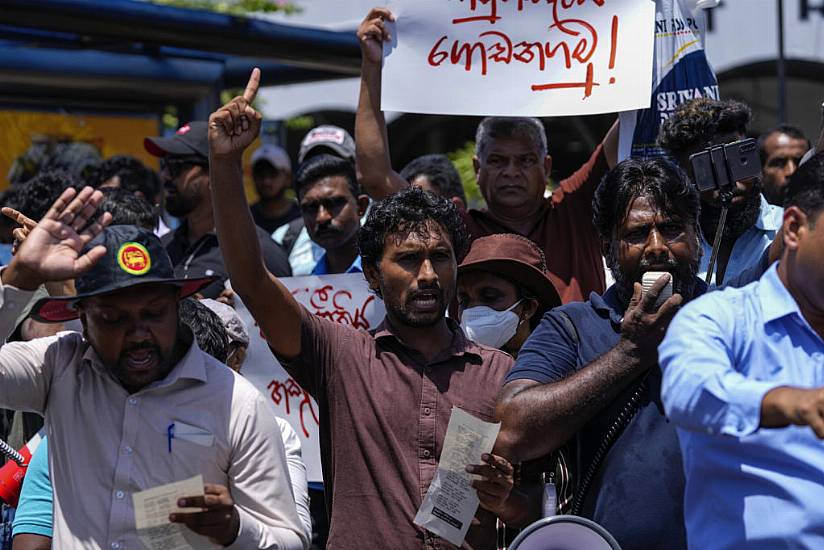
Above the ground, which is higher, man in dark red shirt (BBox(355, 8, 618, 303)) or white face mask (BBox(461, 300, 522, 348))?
man in dark red shirt (BBox(355, 8, 618, 303))

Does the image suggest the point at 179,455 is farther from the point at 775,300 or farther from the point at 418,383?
the point at 775,300

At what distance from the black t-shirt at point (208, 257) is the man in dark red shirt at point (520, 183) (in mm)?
939

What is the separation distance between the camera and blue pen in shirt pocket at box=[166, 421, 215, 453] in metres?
3.39

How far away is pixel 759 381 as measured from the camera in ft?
8.63

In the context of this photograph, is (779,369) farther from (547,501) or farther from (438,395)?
(438,395)

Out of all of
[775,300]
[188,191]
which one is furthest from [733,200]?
[188,191]

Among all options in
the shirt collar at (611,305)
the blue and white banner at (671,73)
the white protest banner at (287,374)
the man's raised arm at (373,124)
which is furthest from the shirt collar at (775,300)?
the white protest banner at (287,374)

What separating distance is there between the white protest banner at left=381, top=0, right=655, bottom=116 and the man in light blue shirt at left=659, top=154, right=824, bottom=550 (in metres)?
2.18

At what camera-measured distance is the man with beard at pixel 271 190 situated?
866cm

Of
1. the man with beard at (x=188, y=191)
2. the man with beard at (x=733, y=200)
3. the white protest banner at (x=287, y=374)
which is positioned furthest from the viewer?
the man with beard at (x=188, y=191)

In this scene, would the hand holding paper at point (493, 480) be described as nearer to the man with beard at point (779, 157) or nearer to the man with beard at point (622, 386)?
the man with beard at point (622, 386)

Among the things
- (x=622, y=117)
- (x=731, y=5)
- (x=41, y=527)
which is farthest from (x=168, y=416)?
(x=731, y=5)

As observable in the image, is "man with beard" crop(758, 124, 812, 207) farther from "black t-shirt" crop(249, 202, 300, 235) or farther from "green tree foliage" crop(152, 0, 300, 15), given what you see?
"green tree foliage" crop(152, 0, 300, 15)

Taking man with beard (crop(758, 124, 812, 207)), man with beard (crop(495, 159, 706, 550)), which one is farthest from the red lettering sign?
man with beard (crop(758, 124, 812, 207))
